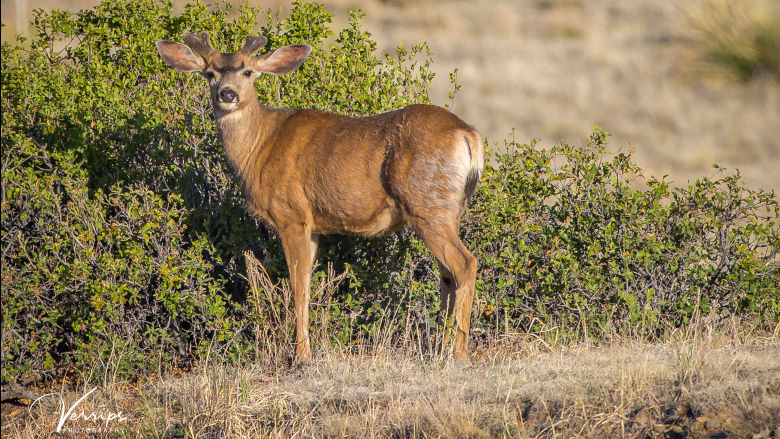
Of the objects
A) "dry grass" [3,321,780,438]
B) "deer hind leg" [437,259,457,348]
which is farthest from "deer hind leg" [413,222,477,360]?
"dry grass" [3,321,780,438]

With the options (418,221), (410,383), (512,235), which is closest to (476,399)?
(410,383)

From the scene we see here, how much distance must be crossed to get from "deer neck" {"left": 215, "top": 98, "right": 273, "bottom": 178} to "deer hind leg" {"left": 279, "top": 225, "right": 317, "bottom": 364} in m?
0.74

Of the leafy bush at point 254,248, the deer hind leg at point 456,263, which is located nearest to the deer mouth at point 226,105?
the leafy bush at point 254,248

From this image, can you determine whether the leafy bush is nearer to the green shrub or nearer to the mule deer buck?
the green shrub

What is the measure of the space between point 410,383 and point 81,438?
2.58 m

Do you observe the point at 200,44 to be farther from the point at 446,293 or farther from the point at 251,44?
the point at 446,293

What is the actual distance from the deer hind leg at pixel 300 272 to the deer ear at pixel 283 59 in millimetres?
1489

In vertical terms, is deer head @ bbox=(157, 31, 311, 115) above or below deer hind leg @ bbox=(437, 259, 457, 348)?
above

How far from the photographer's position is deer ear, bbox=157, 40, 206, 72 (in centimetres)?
842

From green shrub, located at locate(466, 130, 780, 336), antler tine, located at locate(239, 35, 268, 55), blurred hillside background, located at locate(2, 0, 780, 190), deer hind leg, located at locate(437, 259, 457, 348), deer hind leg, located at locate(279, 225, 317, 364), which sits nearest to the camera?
deer hind leg, located at locate(437, 259, 457, 348)

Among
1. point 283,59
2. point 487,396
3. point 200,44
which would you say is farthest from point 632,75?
point 487,396

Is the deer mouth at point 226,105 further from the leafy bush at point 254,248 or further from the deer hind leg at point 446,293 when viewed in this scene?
the deer hind leg at point 446,293

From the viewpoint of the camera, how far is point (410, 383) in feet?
22.7

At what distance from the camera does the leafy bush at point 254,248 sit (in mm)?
8250
